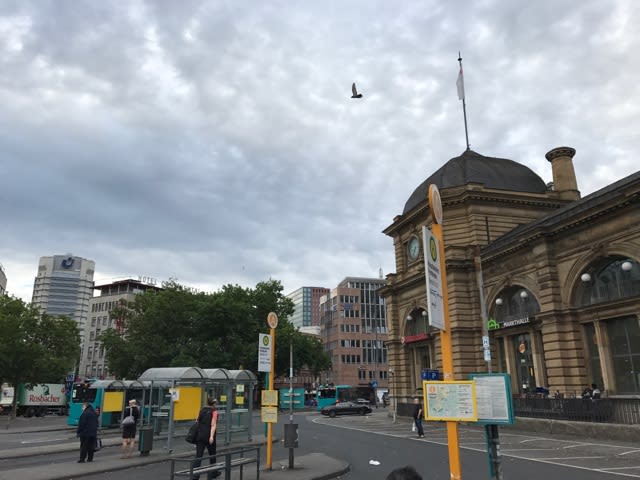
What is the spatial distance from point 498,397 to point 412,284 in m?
34.9

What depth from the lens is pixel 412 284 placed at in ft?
133

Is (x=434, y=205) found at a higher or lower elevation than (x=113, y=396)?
higher

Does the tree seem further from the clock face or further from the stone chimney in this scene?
the stone chimney

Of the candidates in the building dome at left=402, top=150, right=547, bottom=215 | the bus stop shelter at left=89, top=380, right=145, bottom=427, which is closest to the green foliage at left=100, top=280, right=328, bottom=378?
the bus stop shelter at left=89, top=380, right=145, bottom=427

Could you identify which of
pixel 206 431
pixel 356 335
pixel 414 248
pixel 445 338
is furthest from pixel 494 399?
pixel 356 335

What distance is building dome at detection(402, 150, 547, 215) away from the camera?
38250 mm

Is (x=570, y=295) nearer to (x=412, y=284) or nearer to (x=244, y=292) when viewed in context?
(x=412, y=284)

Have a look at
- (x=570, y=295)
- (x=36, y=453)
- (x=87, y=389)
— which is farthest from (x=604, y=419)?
(x=87, y=389)

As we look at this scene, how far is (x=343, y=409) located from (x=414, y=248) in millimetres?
19872

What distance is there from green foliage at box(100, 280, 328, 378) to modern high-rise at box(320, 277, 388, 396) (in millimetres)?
48217

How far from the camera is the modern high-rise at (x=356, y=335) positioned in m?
110

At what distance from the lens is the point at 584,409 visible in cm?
2262

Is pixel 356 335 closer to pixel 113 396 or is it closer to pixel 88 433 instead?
pixel 113 396

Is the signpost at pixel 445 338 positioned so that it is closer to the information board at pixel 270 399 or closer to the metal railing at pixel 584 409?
the information board at pixel 270 399
